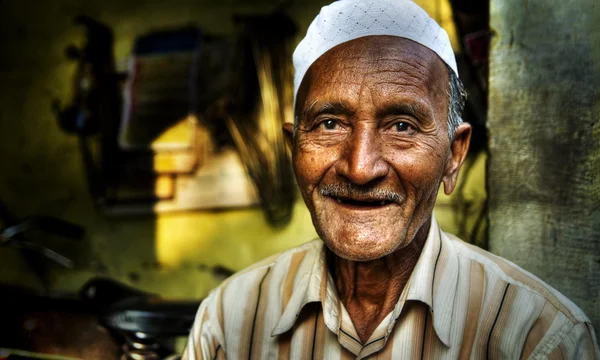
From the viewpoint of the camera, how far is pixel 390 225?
163cm

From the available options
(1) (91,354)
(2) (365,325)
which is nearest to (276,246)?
(1) (91,354)

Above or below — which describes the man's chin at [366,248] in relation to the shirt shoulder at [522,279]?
above

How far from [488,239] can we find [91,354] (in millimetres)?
1977

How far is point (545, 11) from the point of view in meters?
2.09

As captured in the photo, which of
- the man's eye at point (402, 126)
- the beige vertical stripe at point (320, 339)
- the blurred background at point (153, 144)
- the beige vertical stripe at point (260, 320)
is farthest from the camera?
the blurred background at point (153, 144)

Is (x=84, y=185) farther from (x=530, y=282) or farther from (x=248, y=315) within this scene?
(x=530, y=282)

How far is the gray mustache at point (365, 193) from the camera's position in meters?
1.61

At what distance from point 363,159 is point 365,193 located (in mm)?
96

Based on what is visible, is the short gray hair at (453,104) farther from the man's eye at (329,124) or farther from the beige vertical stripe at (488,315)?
the beige vertical stripe at (488,315)

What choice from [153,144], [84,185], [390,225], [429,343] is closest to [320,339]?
[429,343]

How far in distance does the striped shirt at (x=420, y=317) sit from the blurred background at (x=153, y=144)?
1.95 m

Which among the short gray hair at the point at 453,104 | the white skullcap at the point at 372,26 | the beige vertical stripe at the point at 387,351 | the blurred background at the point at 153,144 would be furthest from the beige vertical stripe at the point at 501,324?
the blurred background at the point at 153,144

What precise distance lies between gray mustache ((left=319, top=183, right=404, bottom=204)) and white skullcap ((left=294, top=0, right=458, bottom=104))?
0.41m

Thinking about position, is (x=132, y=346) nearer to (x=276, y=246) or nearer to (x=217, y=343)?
(x=217, y=343)
